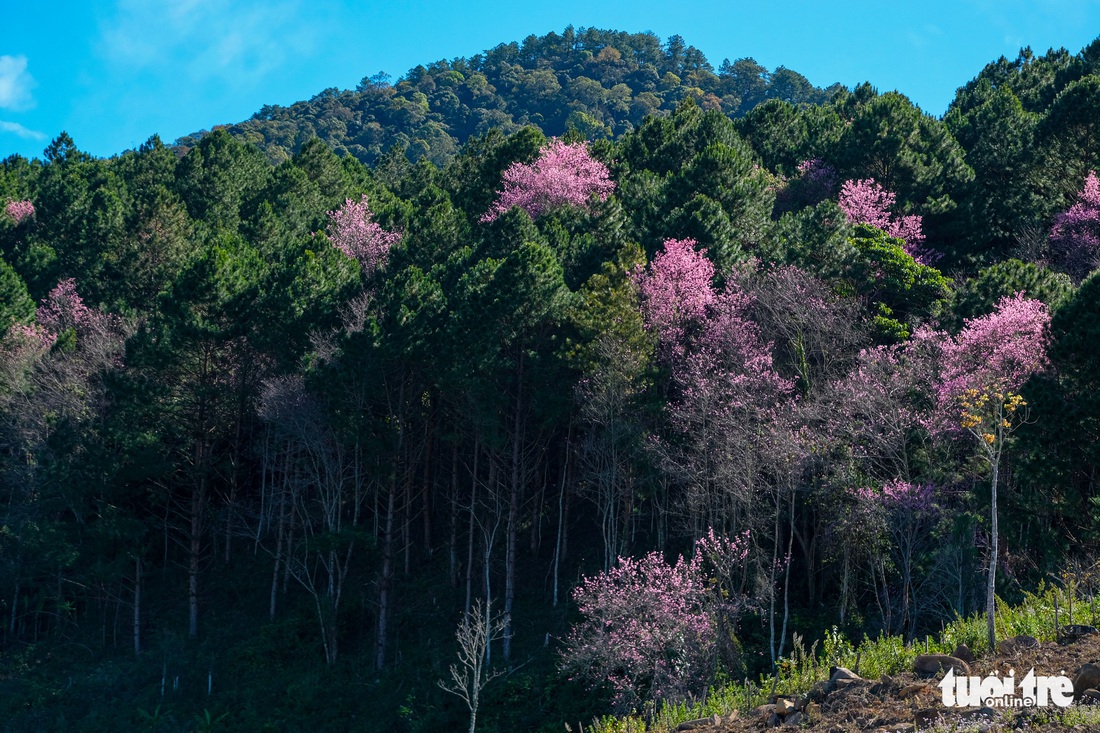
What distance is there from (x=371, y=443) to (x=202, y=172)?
37.1 m

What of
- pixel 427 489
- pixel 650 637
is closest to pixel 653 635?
pixel 650 637

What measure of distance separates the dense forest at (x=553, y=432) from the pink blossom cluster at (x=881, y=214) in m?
0.27

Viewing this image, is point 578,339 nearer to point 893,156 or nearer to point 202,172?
point 893,156

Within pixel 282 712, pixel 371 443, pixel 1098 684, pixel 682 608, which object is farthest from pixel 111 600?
pixel 1098 684

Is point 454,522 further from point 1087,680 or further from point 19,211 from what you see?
point 19,211

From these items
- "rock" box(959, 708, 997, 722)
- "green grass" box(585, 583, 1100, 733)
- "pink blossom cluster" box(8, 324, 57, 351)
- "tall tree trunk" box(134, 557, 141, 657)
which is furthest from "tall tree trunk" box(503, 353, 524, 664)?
"pink blossom cluster" box(8, 324, 57, 351)

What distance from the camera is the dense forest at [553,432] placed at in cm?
2702

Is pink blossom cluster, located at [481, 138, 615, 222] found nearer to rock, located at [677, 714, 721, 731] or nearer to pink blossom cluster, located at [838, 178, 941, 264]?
pink blossom cluster, located at [838, 178, 941, 264]

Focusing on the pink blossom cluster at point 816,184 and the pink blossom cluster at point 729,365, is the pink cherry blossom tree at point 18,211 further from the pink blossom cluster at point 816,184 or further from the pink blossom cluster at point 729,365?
the pink blossom cluster at point 729,365

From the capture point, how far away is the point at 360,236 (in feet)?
176

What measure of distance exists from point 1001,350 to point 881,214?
19688 mm

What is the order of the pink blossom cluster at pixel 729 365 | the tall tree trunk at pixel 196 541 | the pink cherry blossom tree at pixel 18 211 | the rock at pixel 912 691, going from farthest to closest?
1. the pink cherry blossom tree at pixel 18 211
2. the tall tree trunk at pixel 196 541
3. the pink blossom cluster at pixel 729 365
4. the rock at pixel 912 691

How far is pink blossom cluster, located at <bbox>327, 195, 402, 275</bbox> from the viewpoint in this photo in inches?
2050

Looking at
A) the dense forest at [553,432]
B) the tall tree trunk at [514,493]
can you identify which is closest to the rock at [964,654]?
the dense forest at [553,432]
